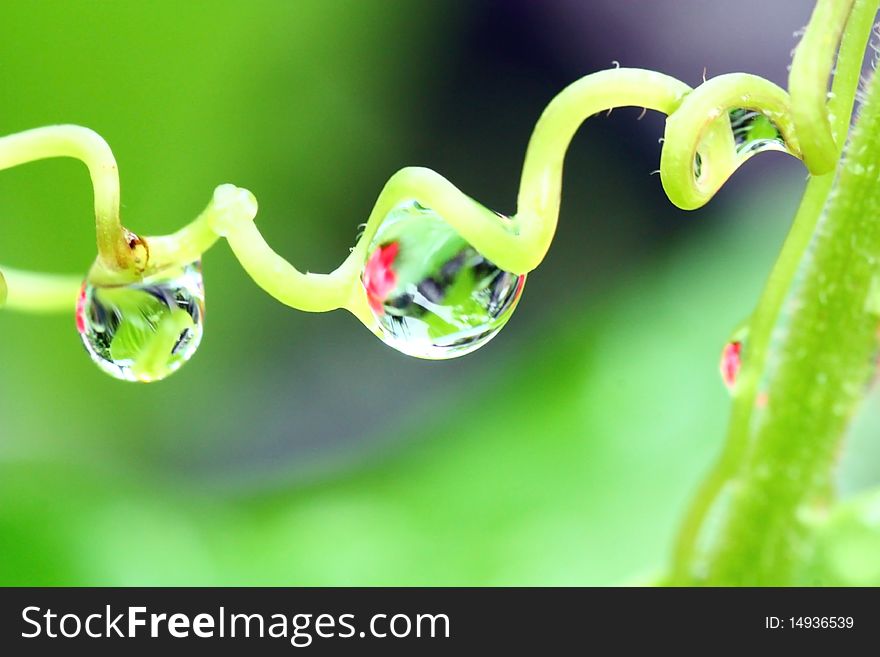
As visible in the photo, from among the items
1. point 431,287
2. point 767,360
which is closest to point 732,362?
point 767,360

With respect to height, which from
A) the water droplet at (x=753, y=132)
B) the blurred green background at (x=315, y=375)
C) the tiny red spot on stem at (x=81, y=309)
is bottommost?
the tiny red spot on stem at (x=81, y=309)

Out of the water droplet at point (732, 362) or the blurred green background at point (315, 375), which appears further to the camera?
the blurred green background at point (315, 375)

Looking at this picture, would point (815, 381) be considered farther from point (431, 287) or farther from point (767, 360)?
point (431, 287)

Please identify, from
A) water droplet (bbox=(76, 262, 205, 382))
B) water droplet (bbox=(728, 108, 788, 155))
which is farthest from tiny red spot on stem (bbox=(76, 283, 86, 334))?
water droplet (bbox=(728, 108, 788, 155))

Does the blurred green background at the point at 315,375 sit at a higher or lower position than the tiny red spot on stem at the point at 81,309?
higher

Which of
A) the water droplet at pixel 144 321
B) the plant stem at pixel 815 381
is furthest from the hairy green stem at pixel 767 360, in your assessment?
the water droplet at pixel 144 321

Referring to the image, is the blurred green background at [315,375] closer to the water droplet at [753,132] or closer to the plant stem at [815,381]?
the plant stem at [815,381]
